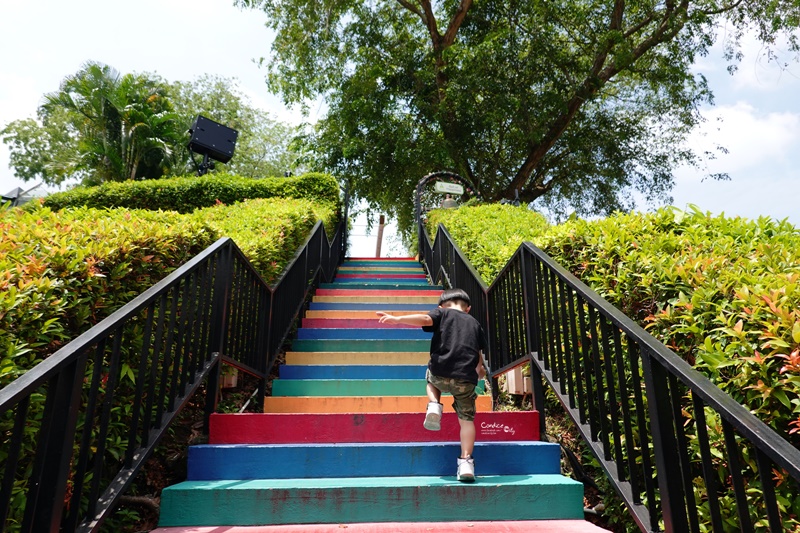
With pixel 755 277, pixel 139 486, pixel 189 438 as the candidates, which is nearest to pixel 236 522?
pixel 139 486

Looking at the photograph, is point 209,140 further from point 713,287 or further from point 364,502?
point 713,287

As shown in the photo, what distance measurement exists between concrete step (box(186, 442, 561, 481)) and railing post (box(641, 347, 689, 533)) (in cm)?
111

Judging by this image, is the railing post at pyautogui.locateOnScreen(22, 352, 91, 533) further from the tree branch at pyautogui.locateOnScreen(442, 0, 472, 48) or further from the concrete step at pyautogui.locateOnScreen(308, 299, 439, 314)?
the tree branch at pyautogui.locateOnScreen(442, 0, 472, 48)

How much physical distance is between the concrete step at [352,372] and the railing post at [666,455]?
259cm

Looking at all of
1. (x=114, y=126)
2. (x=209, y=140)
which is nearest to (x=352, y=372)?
(x=209, y=140)

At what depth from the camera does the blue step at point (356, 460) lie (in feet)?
8.36

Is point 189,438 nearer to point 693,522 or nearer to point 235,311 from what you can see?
point 235,311

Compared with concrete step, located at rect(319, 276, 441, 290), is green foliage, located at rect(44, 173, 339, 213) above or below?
above

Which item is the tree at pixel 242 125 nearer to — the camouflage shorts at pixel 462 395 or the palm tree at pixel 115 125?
the palm tree at pixel 115 125

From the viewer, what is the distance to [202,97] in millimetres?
25312

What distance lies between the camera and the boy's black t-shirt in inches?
111

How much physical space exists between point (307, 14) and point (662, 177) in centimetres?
1194

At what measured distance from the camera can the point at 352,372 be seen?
418 centimetres

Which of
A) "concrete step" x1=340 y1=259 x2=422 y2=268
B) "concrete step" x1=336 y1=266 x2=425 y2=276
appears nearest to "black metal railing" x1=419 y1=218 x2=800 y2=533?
"concrete step" x1=336 y1=266 x2=425 y2=276
